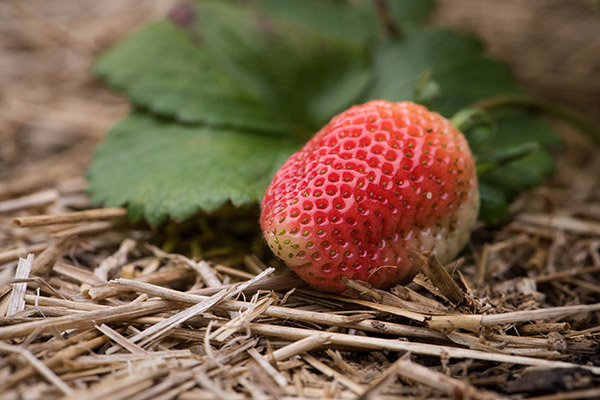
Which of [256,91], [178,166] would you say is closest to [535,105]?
[256,91]

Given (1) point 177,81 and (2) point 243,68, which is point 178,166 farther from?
(2) point 243,68

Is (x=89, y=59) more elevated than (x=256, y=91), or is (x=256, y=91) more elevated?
(x=89, y=59)

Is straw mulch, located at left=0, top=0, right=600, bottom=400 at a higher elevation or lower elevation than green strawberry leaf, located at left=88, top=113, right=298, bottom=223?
lower

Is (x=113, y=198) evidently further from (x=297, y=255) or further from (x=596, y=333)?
(x=596, y=333)

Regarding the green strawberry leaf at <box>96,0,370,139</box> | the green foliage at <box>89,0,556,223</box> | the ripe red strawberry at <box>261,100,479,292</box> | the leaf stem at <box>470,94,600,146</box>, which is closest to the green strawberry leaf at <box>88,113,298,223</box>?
the green foliage at <box>89,0,556,223</box>

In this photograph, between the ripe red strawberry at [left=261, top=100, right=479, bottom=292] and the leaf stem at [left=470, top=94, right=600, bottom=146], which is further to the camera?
the leaf stem at [left=470, top=94, right=600, bottom=146]

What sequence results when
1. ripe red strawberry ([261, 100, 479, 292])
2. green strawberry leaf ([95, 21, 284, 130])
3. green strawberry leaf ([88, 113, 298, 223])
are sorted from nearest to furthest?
ripe red strawberry ([261, 100, 479, 292]) < green strawberry leaf ([88, 113, 298, 223]) < green strawberry leaf ([95, 21, 284, 130])

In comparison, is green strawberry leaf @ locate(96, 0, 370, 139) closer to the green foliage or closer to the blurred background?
the green foliage

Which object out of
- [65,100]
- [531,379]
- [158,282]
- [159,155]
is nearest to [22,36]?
[65,100]
